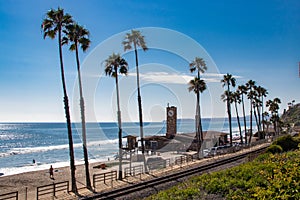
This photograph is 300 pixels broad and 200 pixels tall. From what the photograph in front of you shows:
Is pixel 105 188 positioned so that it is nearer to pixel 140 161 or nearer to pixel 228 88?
pixel 140 161

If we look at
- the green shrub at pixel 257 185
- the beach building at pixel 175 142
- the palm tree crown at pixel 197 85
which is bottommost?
the beach building at pixel 175 142

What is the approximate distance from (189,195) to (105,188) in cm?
1000

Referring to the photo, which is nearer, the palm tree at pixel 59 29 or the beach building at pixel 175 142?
the palm tree at pixel 59 29

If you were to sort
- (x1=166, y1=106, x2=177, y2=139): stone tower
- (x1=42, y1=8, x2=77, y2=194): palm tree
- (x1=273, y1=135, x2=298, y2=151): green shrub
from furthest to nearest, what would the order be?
(x1=166, y1=106, x2=177, y2=139): stone tower, (x1=273, y1=135, x2=298, y2=151): green shrub, (x1=42, y1=8, x2=77, y2=194): palm tree

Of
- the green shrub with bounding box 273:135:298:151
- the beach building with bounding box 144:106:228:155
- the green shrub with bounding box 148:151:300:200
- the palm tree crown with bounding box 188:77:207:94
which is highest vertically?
the palm tree crown with bounding box 188:77:207:94

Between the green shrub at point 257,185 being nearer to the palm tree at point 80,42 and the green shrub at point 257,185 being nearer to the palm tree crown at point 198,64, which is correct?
the palm tree at point 80,42

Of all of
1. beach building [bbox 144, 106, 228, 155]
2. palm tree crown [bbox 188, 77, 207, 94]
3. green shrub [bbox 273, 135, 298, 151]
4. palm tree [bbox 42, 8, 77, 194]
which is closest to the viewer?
palm tree [bbox 42, 8, 77, 194]

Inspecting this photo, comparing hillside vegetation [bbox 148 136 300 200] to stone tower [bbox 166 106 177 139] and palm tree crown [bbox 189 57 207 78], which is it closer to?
palm tree crown [bbox 189 57 207 78]

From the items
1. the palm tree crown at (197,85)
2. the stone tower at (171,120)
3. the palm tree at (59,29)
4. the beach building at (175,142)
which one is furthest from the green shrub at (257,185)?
the stone tower at (171,120)

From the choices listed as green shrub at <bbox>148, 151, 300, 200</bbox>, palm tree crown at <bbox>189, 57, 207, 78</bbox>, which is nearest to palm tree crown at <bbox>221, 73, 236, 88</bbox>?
palm tree crown at <bbox>189, 57, 207, 78</bbox>

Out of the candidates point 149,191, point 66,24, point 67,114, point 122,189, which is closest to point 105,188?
point 122,189

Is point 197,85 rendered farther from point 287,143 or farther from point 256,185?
point 256,185

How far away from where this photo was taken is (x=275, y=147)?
952 inches

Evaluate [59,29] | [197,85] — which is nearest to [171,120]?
[197,85]
